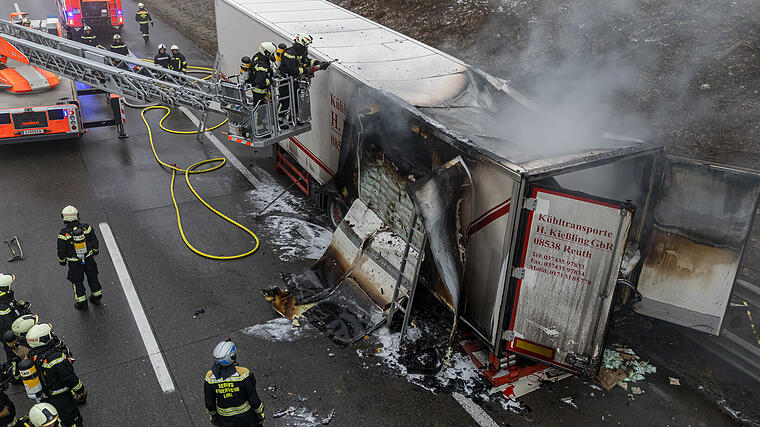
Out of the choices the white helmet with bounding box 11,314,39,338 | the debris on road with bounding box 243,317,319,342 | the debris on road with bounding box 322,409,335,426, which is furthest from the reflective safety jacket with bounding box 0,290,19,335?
the debris on road with bounding box 322,409,335,426

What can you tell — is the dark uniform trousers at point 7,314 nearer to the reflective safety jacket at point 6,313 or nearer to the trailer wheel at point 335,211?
the reflective safety jacket at point 6,313

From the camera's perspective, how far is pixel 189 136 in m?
13.0

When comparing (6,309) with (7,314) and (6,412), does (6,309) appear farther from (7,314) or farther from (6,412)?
(6,412)

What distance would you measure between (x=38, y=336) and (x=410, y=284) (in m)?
3.88

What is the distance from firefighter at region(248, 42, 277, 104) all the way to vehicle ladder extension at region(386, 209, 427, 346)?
309 centimetres

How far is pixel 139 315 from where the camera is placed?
7531 millimetres

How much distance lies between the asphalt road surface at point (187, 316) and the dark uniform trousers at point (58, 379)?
551 millimetres

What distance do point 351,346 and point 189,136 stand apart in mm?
7792

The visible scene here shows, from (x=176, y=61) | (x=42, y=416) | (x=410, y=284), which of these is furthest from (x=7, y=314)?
(x=176, y=61)

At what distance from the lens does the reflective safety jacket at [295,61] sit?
8273 millimetres

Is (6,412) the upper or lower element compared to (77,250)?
lower

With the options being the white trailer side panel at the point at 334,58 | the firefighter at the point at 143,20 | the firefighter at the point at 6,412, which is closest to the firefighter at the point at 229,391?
the firefighter at the point at 6,412

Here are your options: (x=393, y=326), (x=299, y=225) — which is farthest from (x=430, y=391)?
(x=299, y=225)

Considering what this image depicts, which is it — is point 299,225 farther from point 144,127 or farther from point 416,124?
point 144,127
